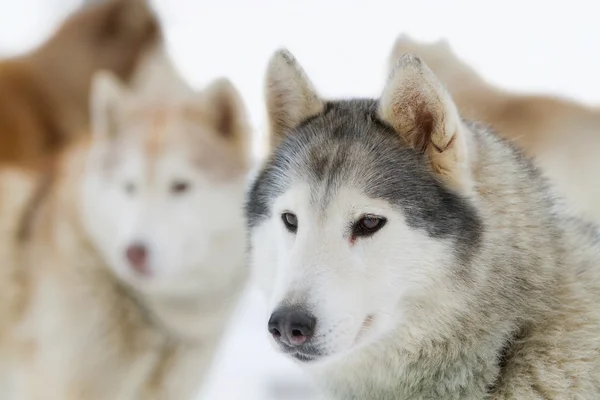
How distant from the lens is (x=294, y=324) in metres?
0.75

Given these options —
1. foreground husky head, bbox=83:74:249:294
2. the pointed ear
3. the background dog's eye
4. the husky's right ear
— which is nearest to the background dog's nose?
foreground husky head, bbox=83:74:249:294

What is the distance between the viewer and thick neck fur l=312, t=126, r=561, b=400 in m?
0.81

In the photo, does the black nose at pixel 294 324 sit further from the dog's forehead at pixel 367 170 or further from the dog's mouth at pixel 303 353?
the dog's forehead at pixel 367 170

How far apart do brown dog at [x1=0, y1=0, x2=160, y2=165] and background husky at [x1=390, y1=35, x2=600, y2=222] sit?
777 millimetres

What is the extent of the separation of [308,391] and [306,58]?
1.03 meters

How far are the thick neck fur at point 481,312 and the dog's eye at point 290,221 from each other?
0.16 metres

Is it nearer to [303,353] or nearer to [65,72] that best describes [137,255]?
[65,72]

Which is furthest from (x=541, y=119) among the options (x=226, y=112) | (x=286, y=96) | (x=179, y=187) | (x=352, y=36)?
(x=286, y=96)

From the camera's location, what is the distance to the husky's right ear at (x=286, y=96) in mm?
908

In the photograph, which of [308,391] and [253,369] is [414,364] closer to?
[308,391]

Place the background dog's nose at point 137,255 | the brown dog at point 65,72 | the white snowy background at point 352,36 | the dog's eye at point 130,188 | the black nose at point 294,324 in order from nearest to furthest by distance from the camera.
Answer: the black nose at point 294,324, the background dog's nose at point 137,255, the dog's eye at point 130,188, the brown dog at point 65,72, the white snowy background at point 352,36

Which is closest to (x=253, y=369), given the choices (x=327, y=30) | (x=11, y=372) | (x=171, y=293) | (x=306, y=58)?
(x=171, y=293)

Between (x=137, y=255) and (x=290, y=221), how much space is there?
0.85 metres

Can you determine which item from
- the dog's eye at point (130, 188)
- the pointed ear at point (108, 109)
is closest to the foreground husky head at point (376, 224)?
the dog's eye at point (130, 188)
